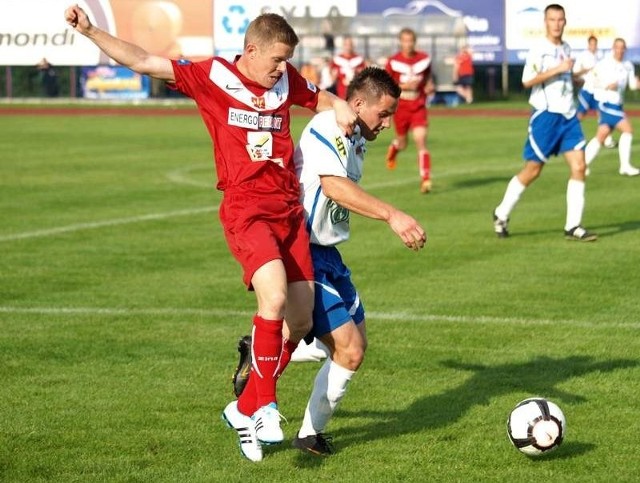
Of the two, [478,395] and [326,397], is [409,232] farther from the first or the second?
[478,395]

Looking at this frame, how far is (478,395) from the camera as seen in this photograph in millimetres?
7758

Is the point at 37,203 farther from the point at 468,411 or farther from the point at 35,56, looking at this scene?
the point at 35,56

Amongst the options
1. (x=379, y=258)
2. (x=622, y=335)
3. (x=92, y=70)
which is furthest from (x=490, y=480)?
(x=92, y=70)

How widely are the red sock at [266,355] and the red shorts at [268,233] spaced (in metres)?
0.24

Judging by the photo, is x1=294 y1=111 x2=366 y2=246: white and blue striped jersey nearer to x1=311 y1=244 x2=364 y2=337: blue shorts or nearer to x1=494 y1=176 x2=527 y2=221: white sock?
x1=311 y1=244 x2=364 y2=337: blue shorts

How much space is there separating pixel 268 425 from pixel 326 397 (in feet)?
1.70

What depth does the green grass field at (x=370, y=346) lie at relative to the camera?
257 inches

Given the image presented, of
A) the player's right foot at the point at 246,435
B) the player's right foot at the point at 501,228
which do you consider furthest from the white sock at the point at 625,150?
the player's right foot at the point at 246,435

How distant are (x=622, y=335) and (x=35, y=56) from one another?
45.0 metres

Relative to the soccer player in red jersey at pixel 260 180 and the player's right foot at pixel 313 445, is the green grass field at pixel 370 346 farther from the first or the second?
the soccer player in red jersey at pixel 260 180

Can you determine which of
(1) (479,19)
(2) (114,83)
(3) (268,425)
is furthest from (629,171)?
(2) (114,83)

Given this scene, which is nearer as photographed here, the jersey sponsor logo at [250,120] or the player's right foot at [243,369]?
the jersey sponsor logo at [250,120]

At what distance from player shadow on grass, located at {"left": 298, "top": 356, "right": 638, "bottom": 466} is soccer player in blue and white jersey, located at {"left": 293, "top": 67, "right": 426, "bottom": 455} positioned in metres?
0.33

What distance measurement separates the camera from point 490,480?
20.2 ft
